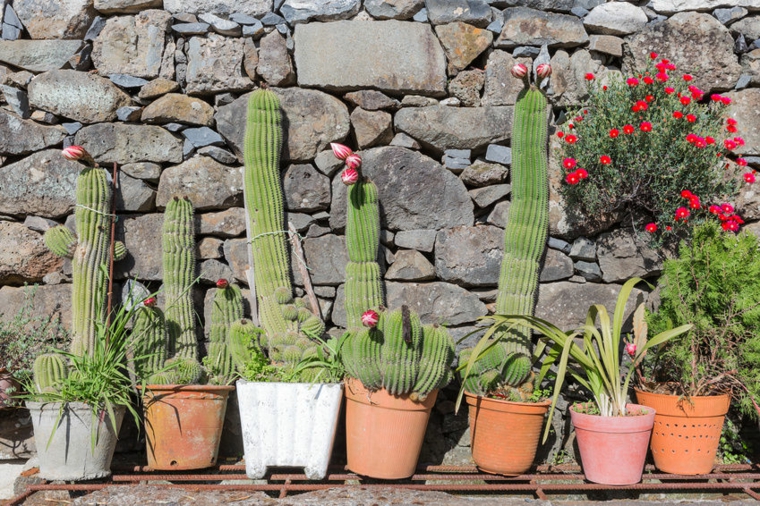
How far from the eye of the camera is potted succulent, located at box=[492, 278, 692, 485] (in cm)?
313

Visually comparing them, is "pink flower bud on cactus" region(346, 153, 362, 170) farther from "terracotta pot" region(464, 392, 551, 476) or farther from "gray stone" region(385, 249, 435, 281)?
"terracotta pot" region(464, 392, 551, 476)

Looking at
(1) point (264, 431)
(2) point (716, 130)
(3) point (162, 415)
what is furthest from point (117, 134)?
(2) point (716, 130)

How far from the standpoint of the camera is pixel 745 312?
327 cm

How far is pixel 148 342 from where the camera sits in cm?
359

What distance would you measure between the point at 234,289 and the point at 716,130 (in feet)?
9.92

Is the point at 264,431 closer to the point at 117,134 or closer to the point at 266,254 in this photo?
the point at 266,254

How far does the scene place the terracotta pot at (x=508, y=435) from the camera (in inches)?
130

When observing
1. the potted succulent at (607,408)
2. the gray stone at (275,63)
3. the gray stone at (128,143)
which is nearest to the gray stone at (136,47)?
the gray stone at (128,143)

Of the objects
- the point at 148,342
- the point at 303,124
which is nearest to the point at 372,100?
the point at 303,124

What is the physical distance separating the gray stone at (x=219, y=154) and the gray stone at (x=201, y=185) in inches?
2.2

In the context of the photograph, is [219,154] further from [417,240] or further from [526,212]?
[526,212]

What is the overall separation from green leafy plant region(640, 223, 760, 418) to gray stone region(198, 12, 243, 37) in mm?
2989

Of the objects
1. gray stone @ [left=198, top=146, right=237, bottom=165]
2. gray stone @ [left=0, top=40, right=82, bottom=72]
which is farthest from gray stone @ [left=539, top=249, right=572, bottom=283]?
gray stone @ [left=0, top=40, right=82, bottom=72]

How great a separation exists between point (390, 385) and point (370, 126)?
65.7 inches
